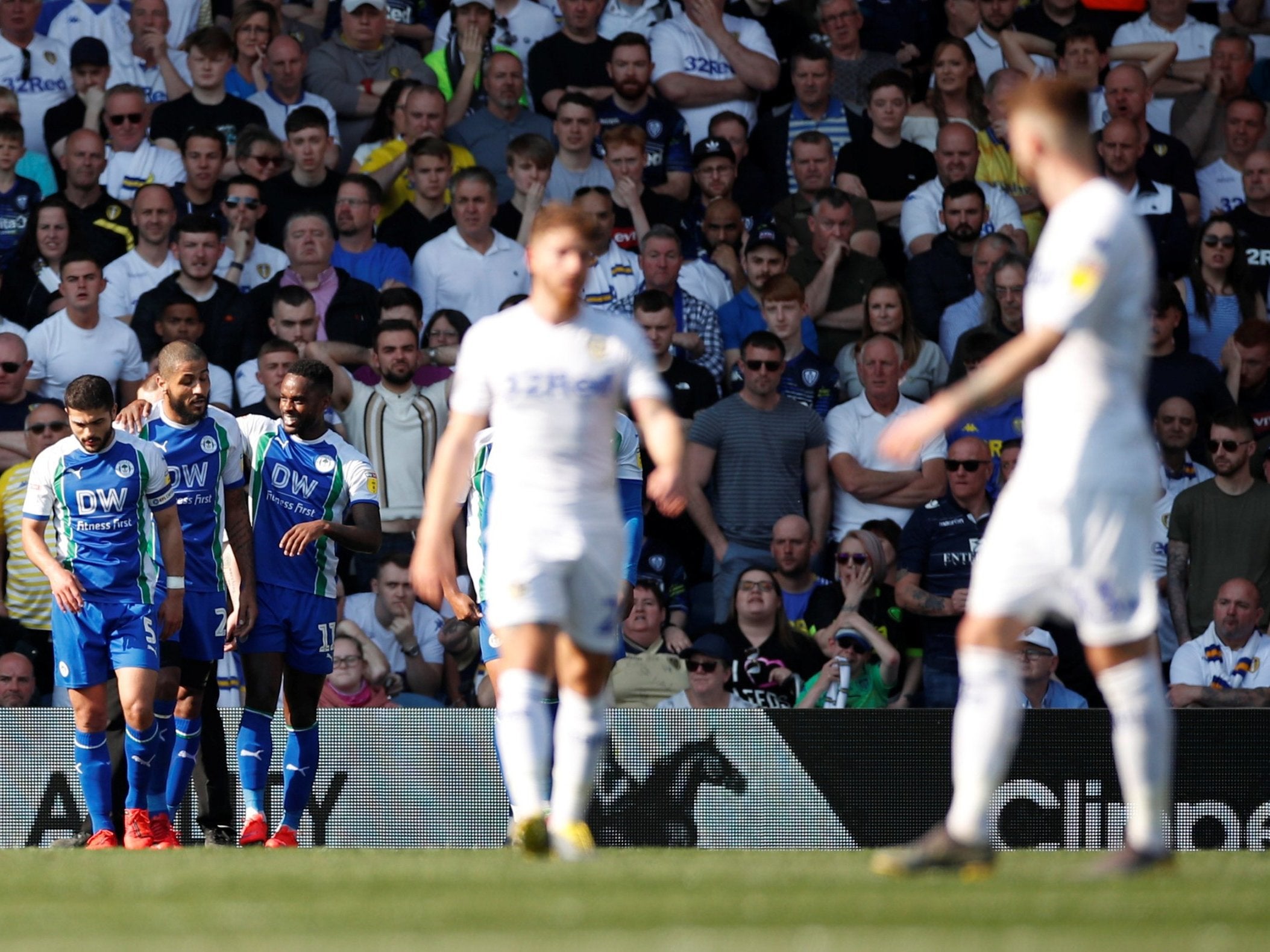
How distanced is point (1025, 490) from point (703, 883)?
144cm

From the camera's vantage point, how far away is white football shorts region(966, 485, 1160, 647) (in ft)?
16.9

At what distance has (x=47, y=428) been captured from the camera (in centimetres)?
1138

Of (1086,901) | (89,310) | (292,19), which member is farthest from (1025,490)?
(292,19)

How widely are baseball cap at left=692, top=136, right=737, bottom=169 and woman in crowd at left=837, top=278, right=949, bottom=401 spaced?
1.62 m

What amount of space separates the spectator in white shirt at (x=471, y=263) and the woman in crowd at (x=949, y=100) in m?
3.49

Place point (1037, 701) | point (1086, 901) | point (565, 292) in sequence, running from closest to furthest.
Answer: point (1086, 901), point (565, 292), point (1037, 701)

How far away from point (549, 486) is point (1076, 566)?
170 cm

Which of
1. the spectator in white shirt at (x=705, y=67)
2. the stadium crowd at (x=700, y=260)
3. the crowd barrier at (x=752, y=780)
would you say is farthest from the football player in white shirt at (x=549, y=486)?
the spectator in white shirt at (x=705, y=67)

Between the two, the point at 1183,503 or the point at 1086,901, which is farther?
the point at 1183,503

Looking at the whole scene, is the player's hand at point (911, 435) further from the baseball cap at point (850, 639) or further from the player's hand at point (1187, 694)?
the player's hand at point (1187, 694)

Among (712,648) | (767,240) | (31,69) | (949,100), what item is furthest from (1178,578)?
(31,69)

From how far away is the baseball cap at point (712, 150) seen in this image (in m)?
13.8

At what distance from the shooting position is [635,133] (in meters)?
13.7

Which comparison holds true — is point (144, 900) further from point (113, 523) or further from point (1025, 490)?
point (113, 523)
